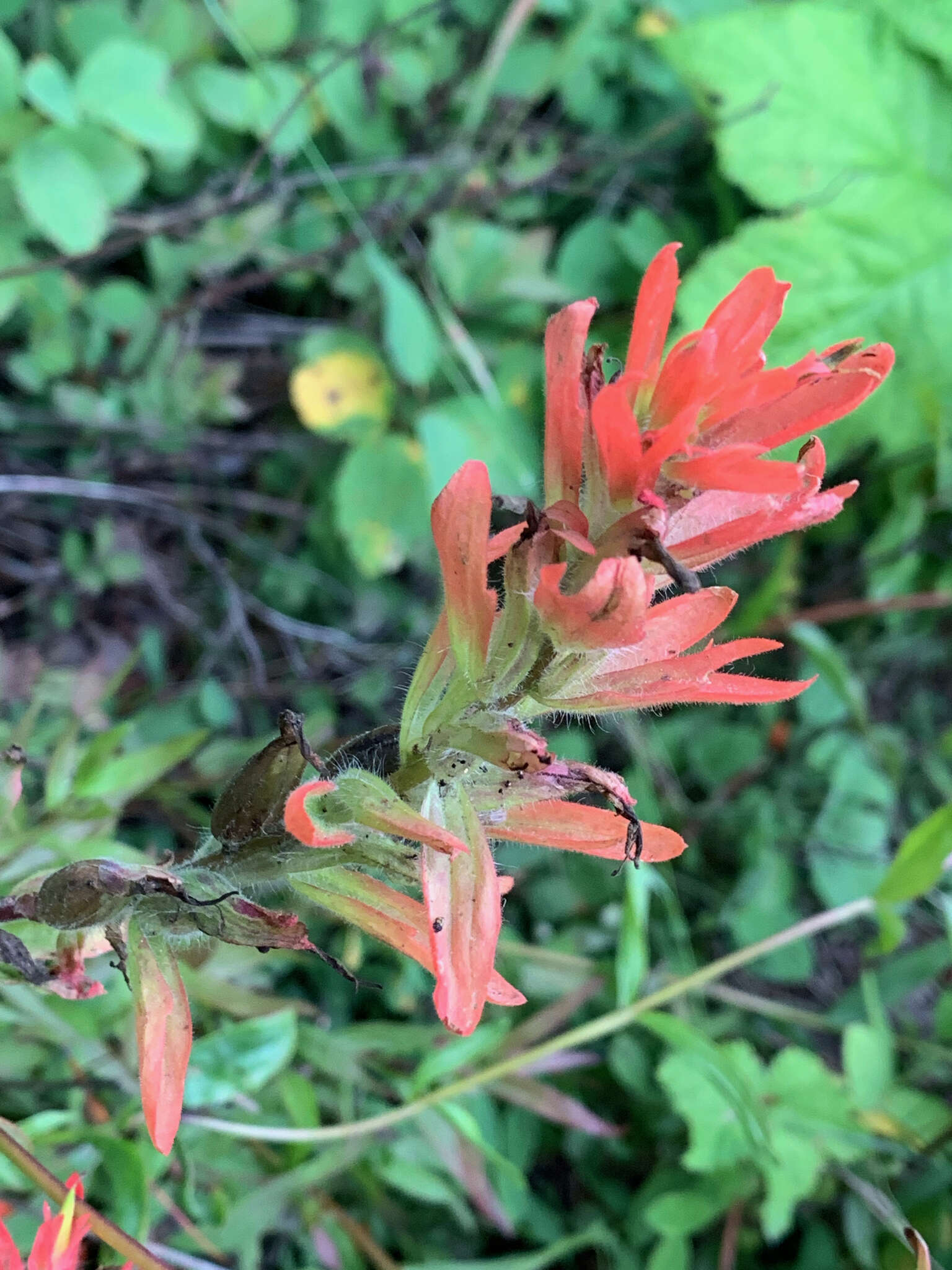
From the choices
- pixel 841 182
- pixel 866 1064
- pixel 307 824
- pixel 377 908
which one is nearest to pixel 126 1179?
pixel 377 908

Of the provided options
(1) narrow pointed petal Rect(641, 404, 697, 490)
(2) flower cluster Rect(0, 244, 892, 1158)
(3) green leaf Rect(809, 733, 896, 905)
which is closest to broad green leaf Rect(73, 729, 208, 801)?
(2) flower cluster Rect(0, 244, 892, 1158)

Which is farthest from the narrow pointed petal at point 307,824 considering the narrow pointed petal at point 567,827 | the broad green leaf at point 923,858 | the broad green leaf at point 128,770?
the broad green leaf at point 923,858

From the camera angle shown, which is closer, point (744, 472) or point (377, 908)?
point (744, 472)

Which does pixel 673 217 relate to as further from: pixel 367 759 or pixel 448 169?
pixel 367 759

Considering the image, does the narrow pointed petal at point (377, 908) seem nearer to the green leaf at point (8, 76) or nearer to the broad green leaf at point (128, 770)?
the broad green leaf at point (128, 770)

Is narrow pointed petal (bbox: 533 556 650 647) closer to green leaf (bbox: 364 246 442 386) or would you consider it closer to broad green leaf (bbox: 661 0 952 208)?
green leaf (bbox: 364 246 442 386)

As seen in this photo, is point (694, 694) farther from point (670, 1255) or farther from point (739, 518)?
point (670, 1255)

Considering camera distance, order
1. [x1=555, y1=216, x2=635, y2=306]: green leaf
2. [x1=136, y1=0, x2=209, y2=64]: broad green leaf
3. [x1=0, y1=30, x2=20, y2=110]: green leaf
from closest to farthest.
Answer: [x1=0, y1=30, x2=20, y2=110]: green leaf, [x1=136, y1=0, x2=209, y2=64]: broad green leaf, [x1=555, y1=216, x2=635, y2=306]: green leaf
